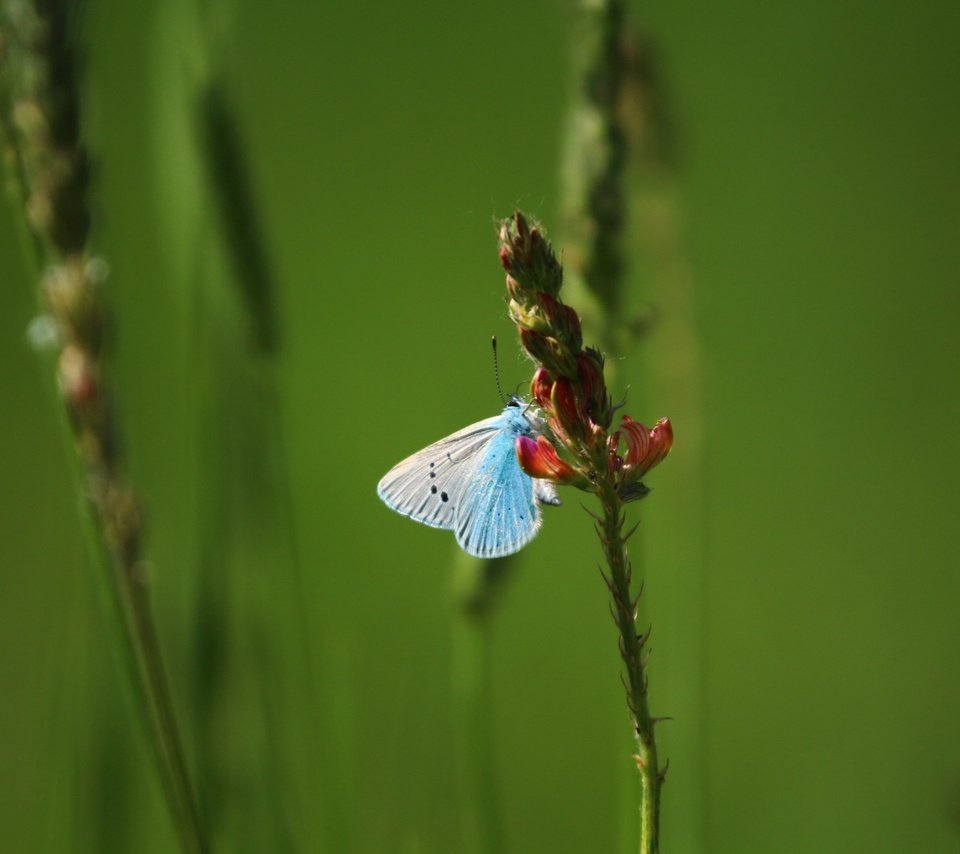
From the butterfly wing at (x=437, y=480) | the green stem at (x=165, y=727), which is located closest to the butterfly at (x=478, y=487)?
the butterfly wing at (x=437, y=480)

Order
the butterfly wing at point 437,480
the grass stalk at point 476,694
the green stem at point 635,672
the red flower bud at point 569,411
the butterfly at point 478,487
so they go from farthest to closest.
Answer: the butterfly wing at point 437,480 < the butterfly at point 478,487 < the grass stalk at point 476,694 < the red flower bud at point 569,411 < the green stem at point 635,672

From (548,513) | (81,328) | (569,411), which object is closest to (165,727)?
(81,328)

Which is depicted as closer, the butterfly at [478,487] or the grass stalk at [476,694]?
the grass stalk at [476,694]

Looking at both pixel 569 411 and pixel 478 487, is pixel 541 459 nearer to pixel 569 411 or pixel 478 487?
pixel 569 411

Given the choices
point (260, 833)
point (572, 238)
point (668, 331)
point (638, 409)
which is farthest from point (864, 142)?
point (260, 833)

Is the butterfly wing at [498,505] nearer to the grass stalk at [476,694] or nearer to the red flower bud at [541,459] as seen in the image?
the grass stalk at [476,694]

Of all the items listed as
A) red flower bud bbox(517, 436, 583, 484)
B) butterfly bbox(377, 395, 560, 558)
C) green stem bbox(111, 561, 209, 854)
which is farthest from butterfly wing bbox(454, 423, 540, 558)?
green stem bbox(111, 561, 209, 854)

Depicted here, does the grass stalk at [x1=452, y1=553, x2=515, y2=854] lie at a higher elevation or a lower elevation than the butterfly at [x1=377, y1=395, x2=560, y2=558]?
lower

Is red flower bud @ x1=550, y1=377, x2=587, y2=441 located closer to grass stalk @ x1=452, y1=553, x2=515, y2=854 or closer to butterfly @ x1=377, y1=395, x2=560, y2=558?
butterfly @ x1=377, y1=395, x2=560, y2=558

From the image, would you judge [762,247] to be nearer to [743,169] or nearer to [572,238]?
[743,169]
